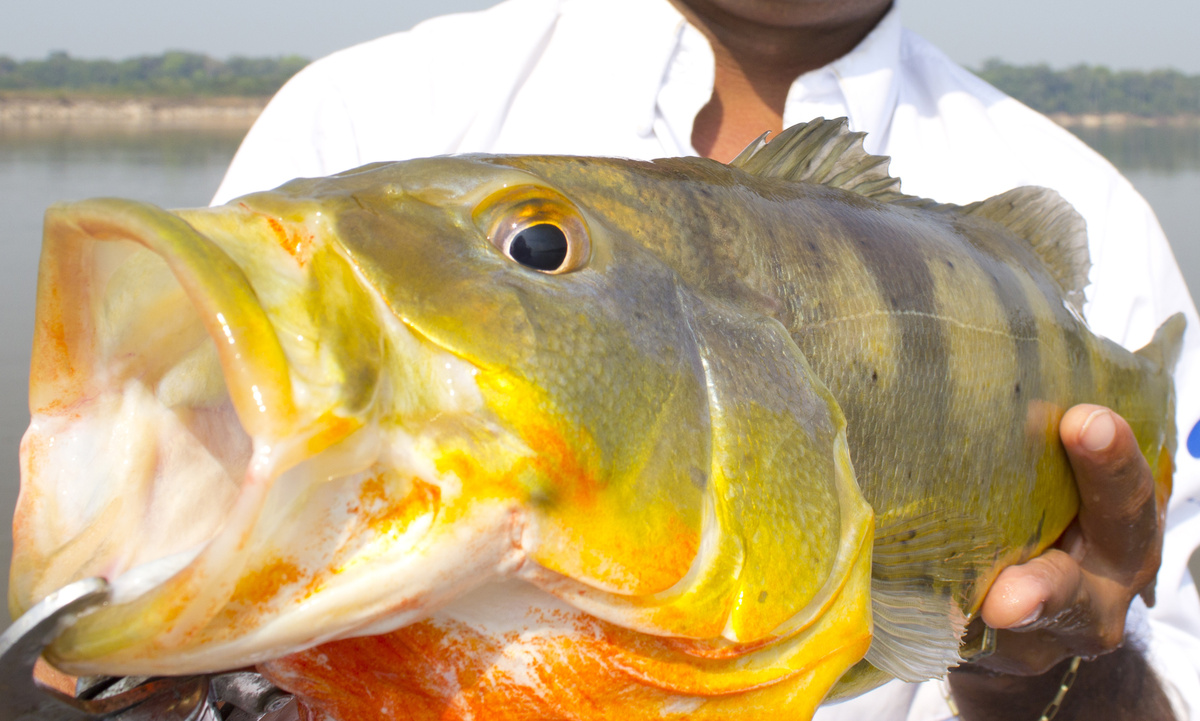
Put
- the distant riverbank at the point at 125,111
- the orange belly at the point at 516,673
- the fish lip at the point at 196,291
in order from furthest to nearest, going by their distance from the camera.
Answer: the distant riverbank at the point at 125,111 → the orange belly at the point at 516,673 → the fish lip at the point at 196,291

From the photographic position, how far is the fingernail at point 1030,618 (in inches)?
58.6

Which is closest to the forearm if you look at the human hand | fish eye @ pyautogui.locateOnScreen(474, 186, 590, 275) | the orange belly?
the human hand

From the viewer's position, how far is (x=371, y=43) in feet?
7.51

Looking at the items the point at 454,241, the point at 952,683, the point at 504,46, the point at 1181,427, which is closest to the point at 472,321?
the point at 454,241

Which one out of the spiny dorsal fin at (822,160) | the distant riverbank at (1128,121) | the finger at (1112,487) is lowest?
the finger at (1112,487)

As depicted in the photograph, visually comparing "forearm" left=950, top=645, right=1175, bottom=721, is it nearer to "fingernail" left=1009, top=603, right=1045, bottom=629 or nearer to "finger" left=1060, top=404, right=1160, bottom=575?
"finger" left=1060, top=404, right=1160, bottom=575

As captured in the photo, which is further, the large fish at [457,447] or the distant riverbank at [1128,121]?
the distant riverbank at [1128,121]

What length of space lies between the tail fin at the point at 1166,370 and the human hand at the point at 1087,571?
0.20 feet

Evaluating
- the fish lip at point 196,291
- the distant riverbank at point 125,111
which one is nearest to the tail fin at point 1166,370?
the fish lip at point 196,291

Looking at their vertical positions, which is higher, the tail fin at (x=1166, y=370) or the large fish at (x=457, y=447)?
the large fish at (x=457, y=447)

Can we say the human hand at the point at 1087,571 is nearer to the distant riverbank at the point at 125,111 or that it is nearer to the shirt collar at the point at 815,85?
the shirt collar at the point at 815,85

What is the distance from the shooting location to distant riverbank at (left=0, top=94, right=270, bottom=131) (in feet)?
108

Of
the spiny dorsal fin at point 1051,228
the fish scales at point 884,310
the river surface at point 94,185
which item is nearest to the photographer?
the fish scales at point 884,310

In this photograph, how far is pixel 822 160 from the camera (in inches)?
53.6
